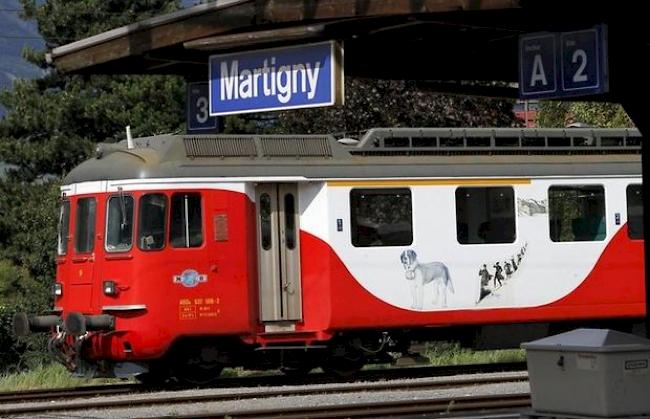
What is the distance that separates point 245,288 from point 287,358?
4.66 feet

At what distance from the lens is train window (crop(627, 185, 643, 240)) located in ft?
64.3

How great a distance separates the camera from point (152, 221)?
1789cm

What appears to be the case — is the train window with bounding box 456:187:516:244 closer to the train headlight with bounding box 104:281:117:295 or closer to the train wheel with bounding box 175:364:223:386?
the train wheel with bounding box 175:364:223:386

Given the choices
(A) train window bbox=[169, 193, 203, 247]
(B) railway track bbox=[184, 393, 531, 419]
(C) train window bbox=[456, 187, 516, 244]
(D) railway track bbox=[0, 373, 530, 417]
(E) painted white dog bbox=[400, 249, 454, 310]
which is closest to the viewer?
(B) railway track bbox=[184, 393, 531, 419]

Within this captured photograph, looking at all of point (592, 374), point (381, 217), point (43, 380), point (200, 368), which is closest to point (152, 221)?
point (200, 368)

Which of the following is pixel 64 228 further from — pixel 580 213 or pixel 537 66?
pixel 537 66

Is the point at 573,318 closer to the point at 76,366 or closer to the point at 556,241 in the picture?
the point at 556,241

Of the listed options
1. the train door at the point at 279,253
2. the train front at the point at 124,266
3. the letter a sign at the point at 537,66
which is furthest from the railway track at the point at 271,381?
the letter a sign at the point at 537,66

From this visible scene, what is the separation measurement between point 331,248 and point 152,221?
2.22m

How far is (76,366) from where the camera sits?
723 inches

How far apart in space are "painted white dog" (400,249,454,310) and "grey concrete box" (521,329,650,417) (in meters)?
7.84

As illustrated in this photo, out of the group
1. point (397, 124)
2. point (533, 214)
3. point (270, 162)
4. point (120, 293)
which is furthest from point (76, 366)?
point (397, 124)

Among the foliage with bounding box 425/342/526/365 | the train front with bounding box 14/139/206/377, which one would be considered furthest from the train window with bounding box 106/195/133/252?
the foliage with bounding box 425/342/526/365

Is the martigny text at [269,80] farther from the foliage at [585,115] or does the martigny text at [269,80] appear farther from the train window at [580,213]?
the foliage at [585,115]
